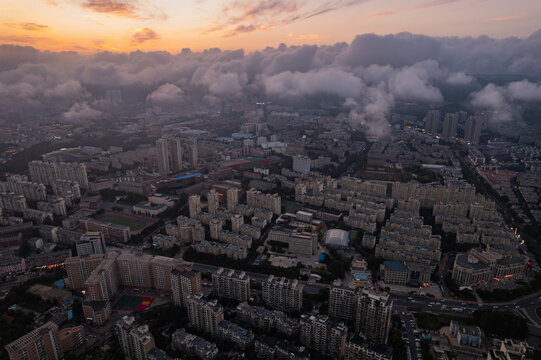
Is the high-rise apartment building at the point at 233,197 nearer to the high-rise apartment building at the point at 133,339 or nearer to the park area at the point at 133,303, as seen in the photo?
the park area at the point at 133,303

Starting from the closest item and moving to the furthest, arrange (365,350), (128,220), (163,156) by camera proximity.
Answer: (365,350)
(128,220)
(163,156)

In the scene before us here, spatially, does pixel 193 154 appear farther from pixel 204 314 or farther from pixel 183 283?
pixel 204 314

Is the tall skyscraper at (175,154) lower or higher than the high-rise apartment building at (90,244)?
higher

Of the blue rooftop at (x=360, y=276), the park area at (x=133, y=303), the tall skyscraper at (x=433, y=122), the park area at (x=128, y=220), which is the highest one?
the tall skyscraper at (x=433, y=122)

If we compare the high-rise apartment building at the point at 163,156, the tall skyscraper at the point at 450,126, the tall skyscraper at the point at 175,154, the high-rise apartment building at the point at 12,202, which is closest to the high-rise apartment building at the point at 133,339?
the high-rise apartment building at the point at 12,202

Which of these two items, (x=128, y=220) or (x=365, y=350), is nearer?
(x=365, y=350)

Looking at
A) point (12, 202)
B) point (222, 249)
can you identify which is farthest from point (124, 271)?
point (12, 202)
